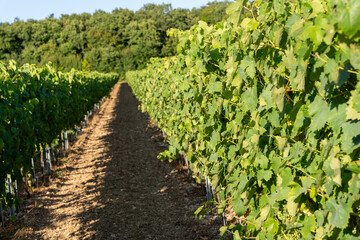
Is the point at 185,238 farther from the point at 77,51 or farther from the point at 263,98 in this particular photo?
the point at 77,51

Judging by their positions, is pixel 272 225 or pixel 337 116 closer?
pixel 337 116

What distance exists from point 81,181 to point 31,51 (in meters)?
110

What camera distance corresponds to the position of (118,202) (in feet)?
17.9

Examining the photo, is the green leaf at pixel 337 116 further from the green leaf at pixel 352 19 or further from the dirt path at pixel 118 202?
the dirt path at pixel 118 202

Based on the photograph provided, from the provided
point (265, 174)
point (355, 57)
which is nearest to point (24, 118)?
point (265, 174)

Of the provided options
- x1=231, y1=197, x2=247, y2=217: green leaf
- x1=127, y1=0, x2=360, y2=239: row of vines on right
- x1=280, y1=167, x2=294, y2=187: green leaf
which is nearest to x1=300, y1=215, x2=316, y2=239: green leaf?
x1=127, y1=0, x2=360, y2=239: row of vines on right

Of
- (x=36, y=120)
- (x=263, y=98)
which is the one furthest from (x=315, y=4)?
(x=36, y=120)

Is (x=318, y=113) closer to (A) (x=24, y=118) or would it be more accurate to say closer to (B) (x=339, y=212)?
(B) (x=339, y=212)

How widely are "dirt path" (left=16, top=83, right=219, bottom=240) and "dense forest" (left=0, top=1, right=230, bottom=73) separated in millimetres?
77108

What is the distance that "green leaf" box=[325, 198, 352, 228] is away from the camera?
1.46m

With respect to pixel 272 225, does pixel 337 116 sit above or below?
above

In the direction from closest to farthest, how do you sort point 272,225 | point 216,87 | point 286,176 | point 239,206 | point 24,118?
point 286,176, point 272,225, point 239,206, point 216,87, point 24,118

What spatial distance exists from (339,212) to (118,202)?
4.47m

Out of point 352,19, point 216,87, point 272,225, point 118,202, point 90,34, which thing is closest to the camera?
point 352,19
